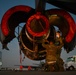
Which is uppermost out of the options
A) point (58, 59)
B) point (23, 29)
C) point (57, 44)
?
point (23, 29)

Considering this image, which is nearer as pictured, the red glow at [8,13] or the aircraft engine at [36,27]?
the aircraft engine at [36,27]

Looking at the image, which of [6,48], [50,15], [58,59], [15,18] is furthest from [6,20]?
[58,59]

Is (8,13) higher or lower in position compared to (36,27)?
higher

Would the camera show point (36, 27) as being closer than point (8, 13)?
Yes

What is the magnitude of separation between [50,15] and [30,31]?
1.56m

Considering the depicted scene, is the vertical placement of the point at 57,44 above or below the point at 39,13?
below

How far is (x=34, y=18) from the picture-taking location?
12.3 m

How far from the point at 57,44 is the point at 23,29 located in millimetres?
2303

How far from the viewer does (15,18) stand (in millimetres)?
13445

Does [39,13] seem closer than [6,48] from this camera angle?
Yes

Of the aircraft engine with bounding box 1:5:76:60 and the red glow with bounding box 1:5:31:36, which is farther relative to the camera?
the red glow with bounding box 1:5:31:36

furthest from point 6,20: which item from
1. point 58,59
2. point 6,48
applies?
point 58,59

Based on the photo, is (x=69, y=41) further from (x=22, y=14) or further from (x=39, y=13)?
(x=22, y=14)

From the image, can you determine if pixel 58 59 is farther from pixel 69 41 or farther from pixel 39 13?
pixel 39 13
